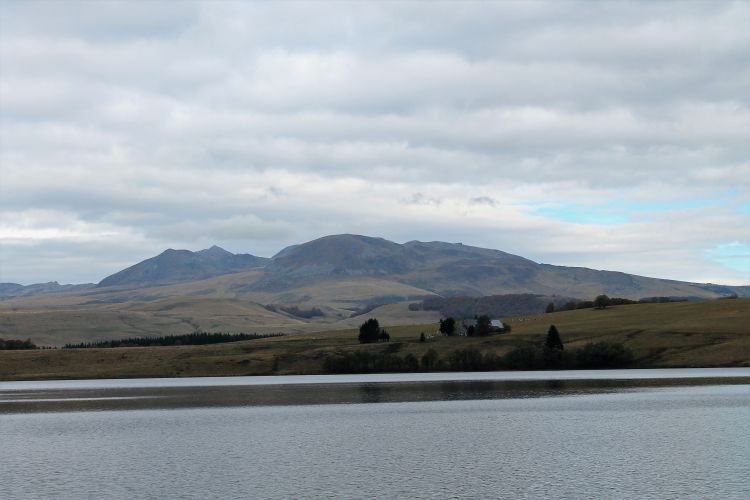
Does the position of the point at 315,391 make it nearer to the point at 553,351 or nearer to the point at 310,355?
the point at 310,355

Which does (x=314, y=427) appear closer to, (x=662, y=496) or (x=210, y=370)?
(x=662, y=496)

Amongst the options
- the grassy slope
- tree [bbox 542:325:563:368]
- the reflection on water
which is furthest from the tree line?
the reflection on water

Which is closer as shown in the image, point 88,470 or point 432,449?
point 88,470

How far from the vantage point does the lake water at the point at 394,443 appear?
178ft

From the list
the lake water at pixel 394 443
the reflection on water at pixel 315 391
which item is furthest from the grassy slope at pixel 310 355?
the lake water at pixel 394 443

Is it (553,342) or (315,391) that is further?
(553,342)

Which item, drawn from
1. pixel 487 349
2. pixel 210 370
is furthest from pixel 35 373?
pixel 487 349

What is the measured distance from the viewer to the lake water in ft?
178

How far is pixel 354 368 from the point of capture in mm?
183125

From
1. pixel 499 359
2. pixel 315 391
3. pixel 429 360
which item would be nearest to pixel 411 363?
pixel 429 360

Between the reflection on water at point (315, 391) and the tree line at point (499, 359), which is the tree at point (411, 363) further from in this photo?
the reflection on water at point (315, 391)

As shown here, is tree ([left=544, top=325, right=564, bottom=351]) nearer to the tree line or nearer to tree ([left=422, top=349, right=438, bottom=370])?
the tree line

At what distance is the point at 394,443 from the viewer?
7369 cm

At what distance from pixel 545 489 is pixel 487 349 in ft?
440
